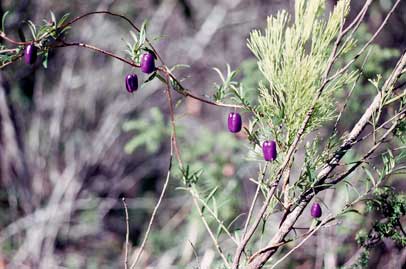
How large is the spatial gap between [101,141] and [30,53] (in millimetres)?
2909

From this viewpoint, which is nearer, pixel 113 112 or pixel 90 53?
pixel 113 112

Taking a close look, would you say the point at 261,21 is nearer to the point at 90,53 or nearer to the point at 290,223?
the point at 90,53

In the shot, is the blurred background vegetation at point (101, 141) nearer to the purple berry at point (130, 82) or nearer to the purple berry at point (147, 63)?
the purple berry at point (130, 82)

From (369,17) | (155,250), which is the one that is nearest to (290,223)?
(155,250)

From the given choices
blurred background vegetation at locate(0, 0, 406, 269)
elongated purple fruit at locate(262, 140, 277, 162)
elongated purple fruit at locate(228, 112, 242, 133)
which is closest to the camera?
elongated purple fruit at locate(262, 140, 277, 162)

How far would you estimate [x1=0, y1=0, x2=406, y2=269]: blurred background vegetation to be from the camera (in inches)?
144

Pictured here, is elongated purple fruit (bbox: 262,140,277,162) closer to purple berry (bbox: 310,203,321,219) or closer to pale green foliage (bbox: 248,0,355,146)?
pale green foliage (bbox: 248,0,355,146)

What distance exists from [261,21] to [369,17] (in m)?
0.98

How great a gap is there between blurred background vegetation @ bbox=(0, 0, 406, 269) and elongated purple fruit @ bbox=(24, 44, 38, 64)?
200 cm

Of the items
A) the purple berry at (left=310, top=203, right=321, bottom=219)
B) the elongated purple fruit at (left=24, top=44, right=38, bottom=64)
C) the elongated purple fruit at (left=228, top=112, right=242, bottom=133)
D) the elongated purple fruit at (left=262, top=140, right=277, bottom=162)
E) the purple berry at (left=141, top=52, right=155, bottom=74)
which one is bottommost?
the purple berry at (left=310, top=203, right=321, bottom=219)

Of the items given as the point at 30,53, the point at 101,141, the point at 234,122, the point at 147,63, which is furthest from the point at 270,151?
the point at 101,141

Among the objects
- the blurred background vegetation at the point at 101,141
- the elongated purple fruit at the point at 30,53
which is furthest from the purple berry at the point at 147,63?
the blurred background vegetation at the point at 101,141

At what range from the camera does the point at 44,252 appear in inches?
143

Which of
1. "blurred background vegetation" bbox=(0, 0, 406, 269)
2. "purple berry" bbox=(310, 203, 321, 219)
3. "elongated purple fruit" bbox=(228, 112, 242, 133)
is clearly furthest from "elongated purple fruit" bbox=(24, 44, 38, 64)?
"blurred background vegetation" bbox=(0, 0, 406, 269)
